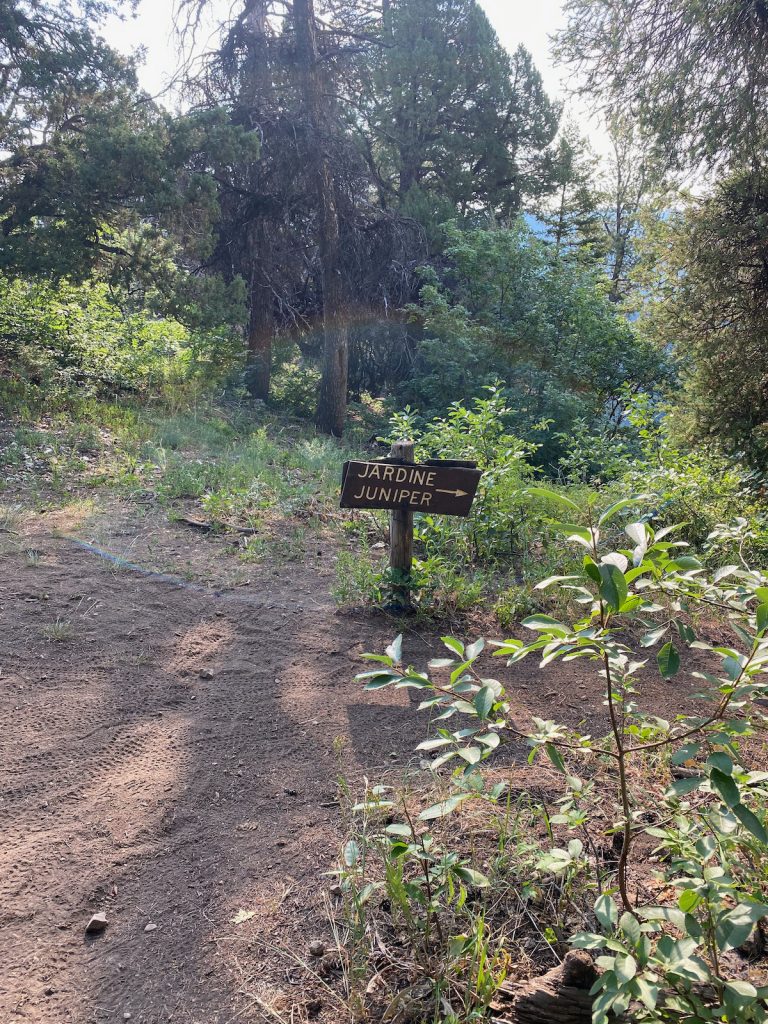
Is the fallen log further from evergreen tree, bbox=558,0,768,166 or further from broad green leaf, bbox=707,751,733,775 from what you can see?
evergreen tree, bbox=558,0,768,166

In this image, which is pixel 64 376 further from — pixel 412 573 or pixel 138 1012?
pixel 138 1012

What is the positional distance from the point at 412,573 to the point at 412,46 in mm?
15207

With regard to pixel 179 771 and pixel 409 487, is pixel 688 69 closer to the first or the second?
pixel 409 487

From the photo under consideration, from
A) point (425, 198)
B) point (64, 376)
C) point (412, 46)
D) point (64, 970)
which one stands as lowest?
point (64, 970)

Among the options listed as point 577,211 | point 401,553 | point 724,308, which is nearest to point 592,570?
point 401,553

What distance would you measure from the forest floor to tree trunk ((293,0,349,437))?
8693 mm

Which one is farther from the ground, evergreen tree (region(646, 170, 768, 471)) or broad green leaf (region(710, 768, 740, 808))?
evergreen tree (region(646, 170, 768, 471))

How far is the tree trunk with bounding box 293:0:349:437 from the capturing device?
11.2 meters

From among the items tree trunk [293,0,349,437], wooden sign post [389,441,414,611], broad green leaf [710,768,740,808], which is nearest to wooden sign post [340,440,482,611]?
wooden sign post [389,441,414,611]

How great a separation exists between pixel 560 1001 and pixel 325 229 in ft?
40.6

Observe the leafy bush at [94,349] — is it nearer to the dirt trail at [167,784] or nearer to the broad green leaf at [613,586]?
the dirt trail at [167,784]

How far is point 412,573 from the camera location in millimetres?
4133

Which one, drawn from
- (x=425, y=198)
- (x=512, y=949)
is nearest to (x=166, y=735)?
(x=512, y=949)

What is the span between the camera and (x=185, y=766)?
2.65m
